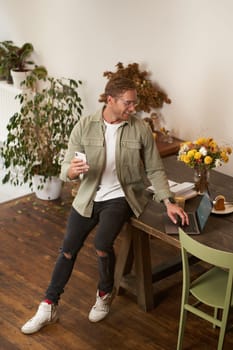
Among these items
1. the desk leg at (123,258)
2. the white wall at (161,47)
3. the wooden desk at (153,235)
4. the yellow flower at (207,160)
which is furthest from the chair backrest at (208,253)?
the white wall at (161,47)

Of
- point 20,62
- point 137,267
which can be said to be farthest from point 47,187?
point 137,267

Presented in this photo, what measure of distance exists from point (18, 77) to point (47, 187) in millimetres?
1191

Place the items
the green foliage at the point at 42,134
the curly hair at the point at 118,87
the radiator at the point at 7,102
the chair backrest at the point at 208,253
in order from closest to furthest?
the chair backrest at the point at 208,253
the curly hair at the point at 118,87
the green foliage at the point at 42,134
the radiator at the point at 7,102

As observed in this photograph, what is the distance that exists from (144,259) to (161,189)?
18.2 inches

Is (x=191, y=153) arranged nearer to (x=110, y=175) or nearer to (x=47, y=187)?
(x=110, y=175)

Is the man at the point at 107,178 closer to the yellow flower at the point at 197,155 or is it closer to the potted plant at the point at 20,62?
the yellow flower at the point at 197,155

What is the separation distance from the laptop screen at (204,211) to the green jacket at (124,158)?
0.22 meters

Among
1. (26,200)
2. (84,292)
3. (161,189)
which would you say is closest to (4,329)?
(84,292)

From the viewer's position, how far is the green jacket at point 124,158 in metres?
3.28

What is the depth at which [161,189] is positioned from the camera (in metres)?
3.30

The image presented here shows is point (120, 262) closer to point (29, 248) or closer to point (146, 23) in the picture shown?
point (29, 248)

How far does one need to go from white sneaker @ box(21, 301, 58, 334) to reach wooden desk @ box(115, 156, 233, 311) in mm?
462

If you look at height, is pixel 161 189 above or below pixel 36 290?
above

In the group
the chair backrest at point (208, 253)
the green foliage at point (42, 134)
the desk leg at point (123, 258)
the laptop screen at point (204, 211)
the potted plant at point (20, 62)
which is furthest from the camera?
the potted plant at point (20, 62)
